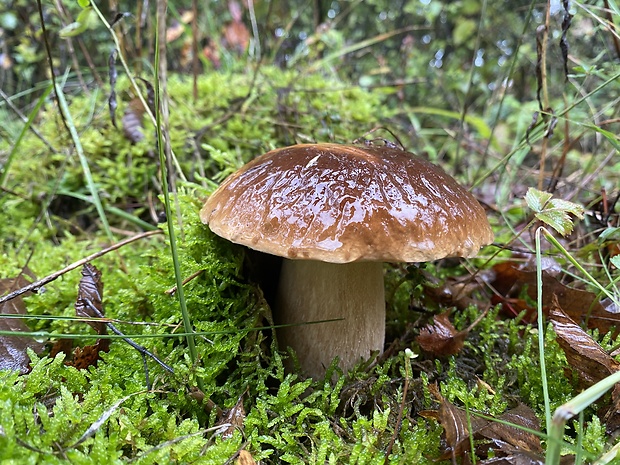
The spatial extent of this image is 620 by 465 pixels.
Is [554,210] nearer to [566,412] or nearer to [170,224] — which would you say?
[566,412]

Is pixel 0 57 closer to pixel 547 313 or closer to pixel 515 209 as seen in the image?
pixel 515 209

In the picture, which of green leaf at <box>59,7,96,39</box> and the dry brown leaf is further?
green leaf at <box>59,7,96,39</box>

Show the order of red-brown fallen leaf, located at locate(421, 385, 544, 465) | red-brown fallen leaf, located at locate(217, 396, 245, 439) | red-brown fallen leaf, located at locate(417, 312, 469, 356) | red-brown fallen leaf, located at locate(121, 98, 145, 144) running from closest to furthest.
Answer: red-brown fallen leaf, located at locate(421, 385, 544, 465) < red-brown fallen leaf, located at locate(217, 396, 245, 439) < red-brown fallen leaf, located at locate(417, 312, 469, 356) < red-brown fallen leaf, located at locate(121, 98, 145, 144)

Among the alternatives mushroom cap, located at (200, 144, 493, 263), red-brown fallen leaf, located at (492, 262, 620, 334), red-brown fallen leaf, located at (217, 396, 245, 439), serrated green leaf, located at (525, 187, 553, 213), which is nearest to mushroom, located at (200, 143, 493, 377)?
mushroom cap, located at (200, 144, 493, 263)

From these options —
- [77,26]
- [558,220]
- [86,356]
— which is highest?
[77,26]

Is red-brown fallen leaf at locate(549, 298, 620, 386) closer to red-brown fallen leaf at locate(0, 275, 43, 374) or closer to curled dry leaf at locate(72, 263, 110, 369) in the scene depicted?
curled dry leaf at locate(72, 263, 110, 369)

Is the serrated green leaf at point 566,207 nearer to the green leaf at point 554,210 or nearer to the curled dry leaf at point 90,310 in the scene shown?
the green leaf at point 554,210

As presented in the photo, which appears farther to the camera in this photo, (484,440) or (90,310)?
(90,310)

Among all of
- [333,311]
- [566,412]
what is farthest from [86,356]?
[566,412]
